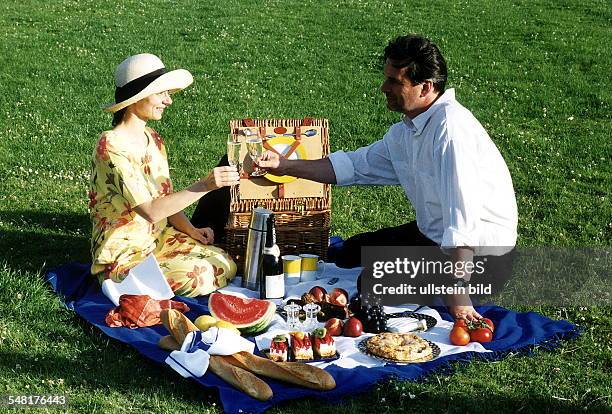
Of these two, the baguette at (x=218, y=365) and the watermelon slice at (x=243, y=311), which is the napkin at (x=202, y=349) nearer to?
the baguette at (x=218, y=365)

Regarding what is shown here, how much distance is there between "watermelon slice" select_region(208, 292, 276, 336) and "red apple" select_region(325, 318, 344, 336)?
404 mm

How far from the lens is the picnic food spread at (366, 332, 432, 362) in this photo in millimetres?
6371

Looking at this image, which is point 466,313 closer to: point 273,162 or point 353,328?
point 353,328

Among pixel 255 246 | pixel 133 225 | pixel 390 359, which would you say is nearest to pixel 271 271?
pixel 255 246

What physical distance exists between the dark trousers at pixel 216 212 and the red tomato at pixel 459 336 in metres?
2.50

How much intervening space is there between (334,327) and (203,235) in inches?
68.5

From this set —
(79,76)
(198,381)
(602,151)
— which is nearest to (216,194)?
(198,381)

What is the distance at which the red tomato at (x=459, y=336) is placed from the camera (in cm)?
661

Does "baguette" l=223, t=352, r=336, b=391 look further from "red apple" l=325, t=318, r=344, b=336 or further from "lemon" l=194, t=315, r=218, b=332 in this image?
"red apple" l=325, t=318, r=344, b=336

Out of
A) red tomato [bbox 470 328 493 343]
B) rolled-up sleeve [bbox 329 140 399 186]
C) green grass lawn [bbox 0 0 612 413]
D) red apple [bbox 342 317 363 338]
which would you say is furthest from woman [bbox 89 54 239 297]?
red tomato [bbox 470 328 493 343]

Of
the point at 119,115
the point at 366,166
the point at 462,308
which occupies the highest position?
the point at 119,115

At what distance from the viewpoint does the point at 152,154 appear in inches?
304

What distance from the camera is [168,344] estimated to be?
6.51 m

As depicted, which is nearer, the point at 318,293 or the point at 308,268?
the point at 318,293
